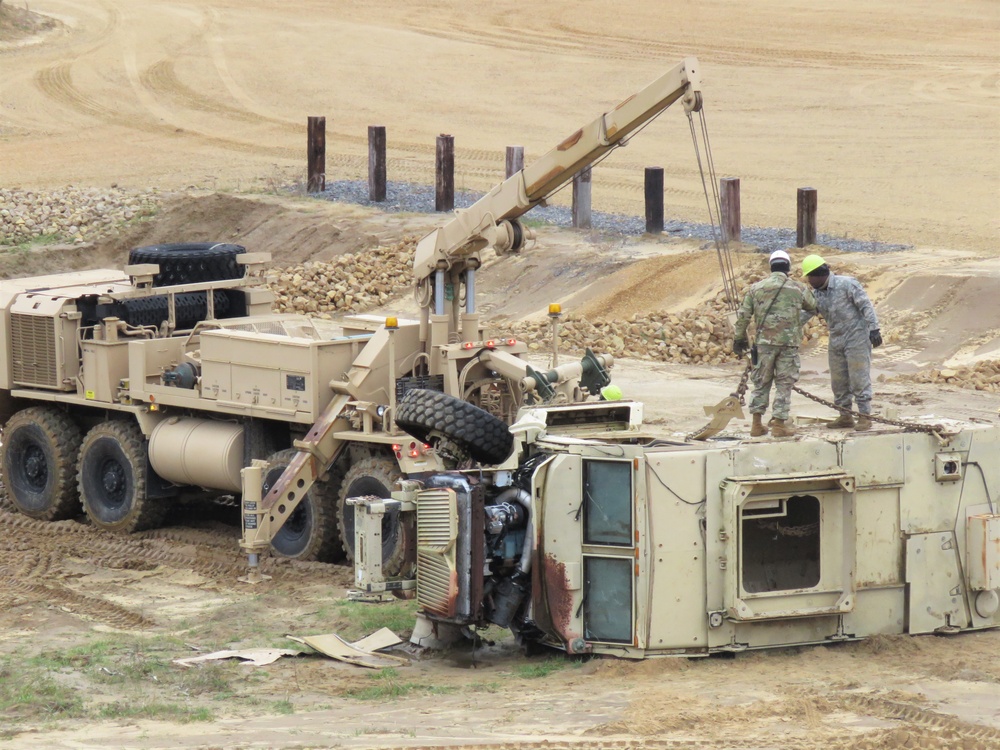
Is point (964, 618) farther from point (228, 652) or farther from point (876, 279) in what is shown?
point (876, 279)

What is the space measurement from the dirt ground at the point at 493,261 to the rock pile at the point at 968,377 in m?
0.25

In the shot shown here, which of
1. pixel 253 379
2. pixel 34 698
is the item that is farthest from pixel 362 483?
pixel 34 698

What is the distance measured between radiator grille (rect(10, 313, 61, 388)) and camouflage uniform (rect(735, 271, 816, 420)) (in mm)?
6656

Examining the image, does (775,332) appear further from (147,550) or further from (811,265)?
(147,550)

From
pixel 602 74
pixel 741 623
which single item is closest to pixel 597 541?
pixel 741 623

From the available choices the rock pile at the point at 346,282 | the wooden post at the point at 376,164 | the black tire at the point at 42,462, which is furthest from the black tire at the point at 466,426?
the wooden post at the point at 376,164

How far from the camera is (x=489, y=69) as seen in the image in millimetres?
40719

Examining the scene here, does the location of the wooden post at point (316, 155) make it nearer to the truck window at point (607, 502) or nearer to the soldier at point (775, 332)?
the soldier at point (775, 332)

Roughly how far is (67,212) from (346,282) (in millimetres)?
7631

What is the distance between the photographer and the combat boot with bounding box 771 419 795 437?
13.2 m

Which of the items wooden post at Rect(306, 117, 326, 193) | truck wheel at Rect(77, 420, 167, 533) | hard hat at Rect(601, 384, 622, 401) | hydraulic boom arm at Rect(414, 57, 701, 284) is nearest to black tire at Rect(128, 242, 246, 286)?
truck wheel at Rect(77, 420, 167, 533)

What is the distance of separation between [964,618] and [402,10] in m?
36.8

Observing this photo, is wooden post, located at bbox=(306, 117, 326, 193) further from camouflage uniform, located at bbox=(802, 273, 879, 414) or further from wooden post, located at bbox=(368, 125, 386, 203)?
camouflage uniform, located at bbox=(802, 273, 879, 414)

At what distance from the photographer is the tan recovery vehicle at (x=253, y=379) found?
1504cm
